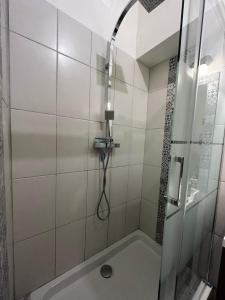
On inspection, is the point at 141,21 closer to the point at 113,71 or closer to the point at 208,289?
the point at 113,71

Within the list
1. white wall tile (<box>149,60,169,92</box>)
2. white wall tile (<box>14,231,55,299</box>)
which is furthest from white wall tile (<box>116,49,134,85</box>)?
white wall tile (<box>14,231,55,299</box>)

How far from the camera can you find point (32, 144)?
90cm

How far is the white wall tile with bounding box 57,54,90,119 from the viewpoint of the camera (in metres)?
0.98

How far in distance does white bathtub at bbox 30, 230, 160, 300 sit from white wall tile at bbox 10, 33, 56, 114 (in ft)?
4.00

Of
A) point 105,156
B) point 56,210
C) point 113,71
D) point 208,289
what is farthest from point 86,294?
point 113,71

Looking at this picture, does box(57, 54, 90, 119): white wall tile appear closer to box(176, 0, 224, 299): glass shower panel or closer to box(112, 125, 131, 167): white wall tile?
box(112, 125, 131, 167): white wall tile

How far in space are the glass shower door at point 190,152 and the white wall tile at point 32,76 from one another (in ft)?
2.46

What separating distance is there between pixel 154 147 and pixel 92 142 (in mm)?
699

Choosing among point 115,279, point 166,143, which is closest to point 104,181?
point 166,143

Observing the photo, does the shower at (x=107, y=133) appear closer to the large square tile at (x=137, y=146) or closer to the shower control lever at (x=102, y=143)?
the shower control lever at (x=102, y=143)

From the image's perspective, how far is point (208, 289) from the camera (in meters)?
1.01

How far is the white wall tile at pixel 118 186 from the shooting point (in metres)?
1.39

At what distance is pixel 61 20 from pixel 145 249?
2.05 meters

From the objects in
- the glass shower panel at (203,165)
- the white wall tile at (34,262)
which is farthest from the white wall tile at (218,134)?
the white wall tile at (34,262)
